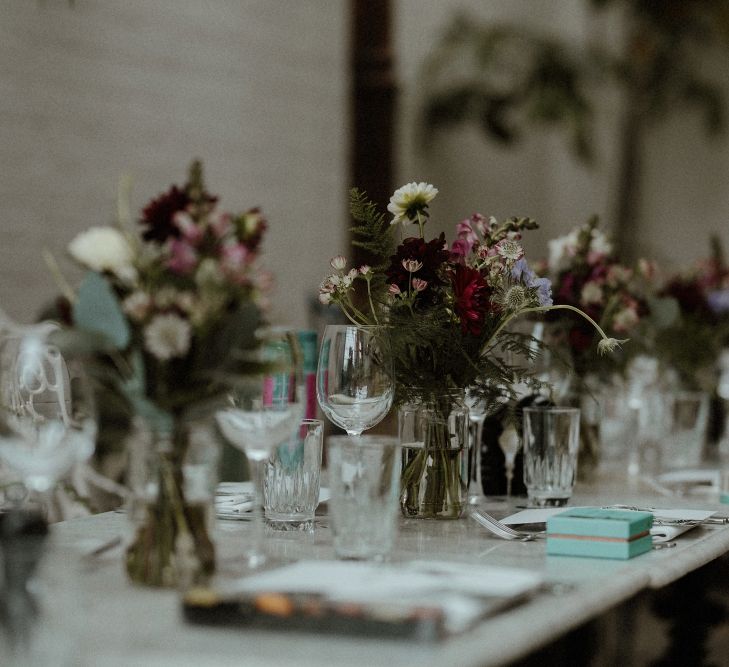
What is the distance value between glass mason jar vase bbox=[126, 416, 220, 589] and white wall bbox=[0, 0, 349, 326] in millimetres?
1672

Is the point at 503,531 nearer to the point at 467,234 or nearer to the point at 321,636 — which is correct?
the point at 467,234

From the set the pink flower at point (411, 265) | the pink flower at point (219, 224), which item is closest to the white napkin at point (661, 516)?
the pink flower at point (411, 265)

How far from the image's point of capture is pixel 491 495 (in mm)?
1981

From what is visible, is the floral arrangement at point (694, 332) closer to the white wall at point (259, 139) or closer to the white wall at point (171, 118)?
the white wall at point (171, 118)

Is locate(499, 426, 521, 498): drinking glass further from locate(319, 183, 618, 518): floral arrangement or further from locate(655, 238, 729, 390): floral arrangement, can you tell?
locate(655, 238, 729, 390): floral arrangement

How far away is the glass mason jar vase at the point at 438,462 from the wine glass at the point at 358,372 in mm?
106

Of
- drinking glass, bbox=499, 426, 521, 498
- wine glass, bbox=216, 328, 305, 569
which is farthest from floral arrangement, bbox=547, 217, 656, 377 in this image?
wine glass, bbox=216, 328, 305, 569

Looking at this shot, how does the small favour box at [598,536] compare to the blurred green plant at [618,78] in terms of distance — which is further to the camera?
the blurred green plant at [618,78]

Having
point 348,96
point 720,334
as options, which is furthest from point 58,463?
point 348,96

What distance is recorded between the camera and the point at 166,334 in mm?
1128

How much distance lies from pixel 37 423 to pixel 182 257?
29 centimetres

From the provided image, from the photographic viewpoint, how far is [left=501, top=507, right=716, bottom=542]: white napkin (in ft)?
4.92

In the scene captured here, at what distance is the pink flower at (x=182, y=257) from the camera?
114 centimetres

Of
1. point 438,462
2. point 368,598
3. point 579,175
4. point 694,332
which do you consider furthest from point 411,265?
point 579,175
